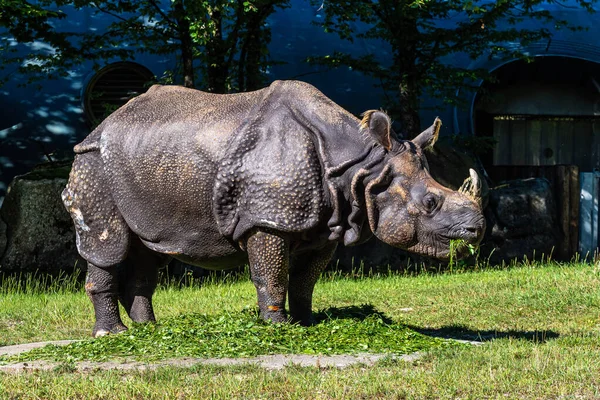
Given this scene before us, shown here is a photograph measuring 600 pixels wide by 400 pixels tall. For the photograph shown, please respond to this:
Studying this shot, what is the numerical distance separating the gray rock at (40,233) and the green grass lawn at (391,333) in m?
0.35

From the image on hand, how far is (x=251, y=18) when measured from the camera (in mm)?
13531

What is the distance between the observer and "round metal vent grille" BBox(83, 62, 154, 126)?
16234 millimetres

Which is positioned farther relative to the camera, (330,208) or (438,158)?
(438,158)

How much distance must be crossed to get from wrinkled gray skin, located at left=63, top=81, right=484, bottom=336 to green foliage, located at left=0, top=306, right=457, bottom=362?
0.29 m

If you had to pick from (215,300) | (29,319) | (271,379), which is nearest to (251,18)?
(215,300)

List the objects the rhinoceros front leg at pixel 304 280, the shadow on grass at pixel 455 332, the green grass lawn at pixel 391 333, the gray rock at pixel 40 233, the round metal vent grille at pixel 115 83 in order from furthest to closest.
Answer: the round metal vent grille at pixel 115 83 < the gray rock at pixel 40 233 < the shadow on grass at pixel 455 332 < the rhinoceros front leg at pixel 304 280 < the green grass lawn at pixel 391 333

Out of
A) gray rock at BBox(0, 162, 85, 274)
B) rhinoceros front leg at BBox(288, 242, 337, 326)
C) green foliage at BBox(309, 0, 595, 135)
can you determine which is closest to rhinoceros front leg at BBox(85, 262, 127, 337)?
rhinoceros front leg at BBox(288, 242, 337, 326)

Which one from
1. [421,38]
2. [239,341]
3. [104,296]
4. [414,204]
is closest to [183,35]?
[421,38]

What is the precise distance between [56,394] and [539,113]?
15071 mm

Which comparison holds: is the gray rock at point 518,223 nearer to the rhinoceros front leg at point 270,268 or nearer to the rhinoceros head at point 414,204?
the rhinoceros head at point 414,204

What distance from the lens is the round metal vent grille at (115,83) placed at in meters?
16.2

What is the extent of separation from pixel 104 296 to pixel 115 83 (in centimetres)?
913

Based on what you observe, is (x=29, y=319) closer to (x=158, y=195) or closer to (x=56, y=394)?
(x=158, y=195)

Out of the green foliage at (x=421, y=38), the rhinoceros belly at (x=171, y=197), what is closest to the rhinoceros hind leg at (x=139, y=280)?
the rhinoceros belly at (x=171, y=197)
